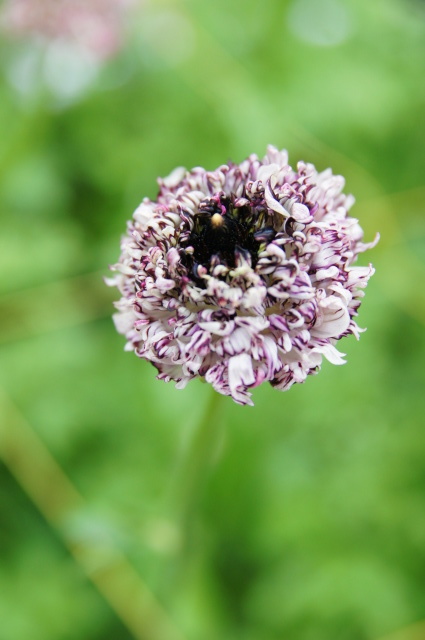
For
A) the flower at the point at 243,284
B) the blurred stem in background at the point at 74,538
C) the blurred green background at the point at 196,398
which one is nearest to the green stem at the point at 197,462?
the blurred green background at the point at 196,398

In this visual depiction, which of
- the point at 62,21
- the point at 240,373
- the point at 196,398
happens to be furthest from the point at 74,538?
the point at 62,21

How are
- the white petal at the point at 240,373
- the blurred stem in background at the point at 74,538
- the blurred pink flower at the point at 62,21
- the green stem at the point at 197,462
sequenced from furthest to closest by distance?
the blurred pink flower at the point at 62,21
the blurred stem in background at the point at 74,538
the green stem at the point at 197,462
the white petal at the point at 240,373

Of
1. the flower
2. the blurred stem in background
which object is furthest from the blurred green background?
the flower

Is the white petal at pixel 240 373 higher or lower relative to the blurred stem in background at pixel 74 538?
lower

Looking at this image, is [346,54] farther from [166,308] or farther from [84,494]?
[166,308]

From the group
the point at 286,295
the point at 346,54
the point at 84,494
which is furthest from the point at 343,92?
the point at 286,295

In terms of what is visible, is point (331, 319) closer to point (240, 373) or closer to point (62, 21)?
point (240, 373)

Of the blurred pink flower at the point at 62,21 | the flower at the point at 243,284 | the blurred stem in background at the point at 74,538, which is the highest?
the blurred pink flower at the point at 62,21

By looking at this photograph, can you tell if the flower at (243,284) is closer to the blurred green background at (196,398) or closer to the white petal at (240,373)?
the white petal at (240,373)

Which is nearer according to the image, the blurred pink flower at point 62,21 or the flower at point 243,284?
the flower at point 243,284
